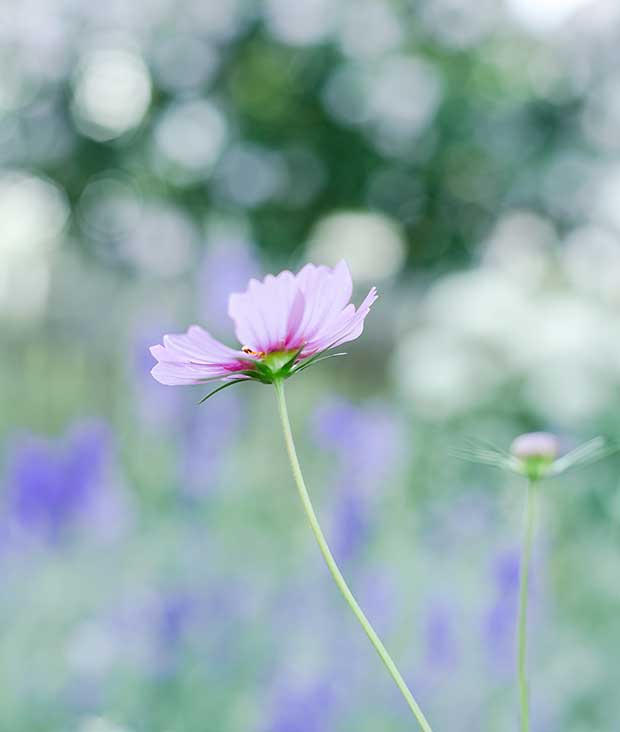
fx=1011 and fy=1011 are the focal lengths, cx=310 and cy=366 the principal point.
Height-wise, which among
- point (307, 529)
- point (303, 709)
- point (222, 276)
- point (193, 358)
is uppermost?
point (222, 276)

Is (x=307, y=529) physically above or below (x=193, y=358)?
below

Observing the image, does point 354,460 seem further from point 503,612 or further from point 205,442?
point 503,612

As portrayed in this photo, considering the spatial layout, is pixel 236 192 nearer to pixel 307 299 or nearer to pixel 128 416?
pixel 128 416

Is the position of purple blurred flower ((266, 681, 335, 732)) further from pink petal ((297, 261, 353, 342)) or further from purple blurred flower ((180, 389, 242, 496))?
pink petal ((297, 261, 353, 342))

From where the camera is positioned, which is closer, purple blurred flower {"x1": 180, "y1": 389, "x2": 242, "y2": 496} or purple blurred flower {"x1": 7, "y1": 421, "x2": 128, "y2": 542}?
purple blurred flower {"x1": 7, "y1": 421, "x2": 128, "y2": 542}

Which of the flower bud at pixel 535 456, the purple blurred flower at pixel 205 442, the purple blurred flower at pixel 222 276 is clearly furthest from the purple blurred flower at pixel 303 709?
the purple blurred flower at pixel 222 276

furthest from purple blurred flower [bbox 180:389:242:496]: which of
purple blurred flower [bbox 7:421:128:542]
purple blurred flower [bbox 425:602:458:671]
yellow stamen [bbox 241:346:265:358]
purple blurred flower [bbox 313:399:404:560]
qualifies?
yellow stamen [bbox 241:346:265:358]

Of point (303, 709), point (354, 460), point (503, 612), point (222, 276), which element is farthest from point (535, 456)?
point (222, 276)
